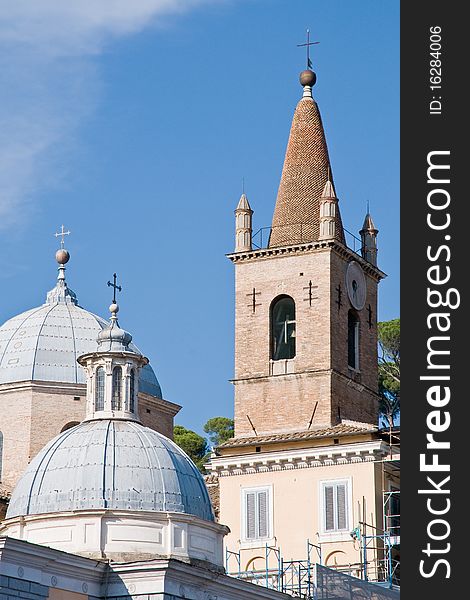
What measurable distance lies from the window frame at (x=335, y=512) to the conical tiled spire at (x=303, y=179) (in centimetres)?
769

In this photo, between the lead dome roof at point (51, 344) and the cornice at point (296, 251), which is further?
the cornice at point (296, 251)

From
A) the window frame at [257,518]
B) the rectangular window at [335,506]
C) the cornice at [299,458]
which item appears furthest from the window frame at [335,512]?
the window frame at [257,518]

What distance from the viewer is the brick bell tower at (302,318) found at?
5359cm

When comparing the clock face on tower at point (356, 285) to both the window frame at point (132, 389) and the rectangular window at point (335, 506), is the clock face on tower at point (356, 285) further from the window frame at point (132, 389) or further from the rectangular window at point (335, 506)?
the window frame at point (132, 389)

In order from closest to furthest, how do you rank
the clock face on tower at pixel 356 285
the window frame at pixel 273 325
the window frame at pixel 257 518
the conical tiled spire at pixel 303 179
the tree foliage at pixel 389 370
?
the window frame at pixel 257 518, the window frame at pixel 273 325, the conical tiled spire at pixel 303 179, the clock face on tower at pixel 356 285, the tree foliage at pixel 389 370

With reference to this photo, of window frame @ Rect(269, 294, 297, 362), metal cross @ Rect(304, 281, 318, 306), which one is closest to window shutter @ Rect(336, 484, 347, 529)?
window frame @ Rect(269, 294, 297, 362)

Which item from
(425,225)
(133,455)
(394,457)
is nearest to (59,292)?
(394,457)

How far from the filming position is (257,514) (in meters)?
52.0

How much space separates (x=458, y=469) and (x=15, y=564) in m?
15.3

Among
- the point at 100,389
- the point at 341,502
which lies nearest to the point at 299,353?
Result: the point at 341,502

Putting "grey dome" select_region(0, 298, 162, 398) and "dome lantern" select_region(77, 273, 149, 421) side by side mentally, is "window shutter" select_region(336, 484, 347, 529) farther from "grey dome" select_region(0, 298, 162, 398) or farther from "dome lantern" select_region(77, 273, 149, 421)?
"dome lantern" select_region(77, 273, 149, 421)

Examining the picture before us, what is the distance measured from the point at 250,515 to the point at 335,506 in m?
2.67

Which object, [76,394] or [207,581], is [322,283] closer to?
[76,394]

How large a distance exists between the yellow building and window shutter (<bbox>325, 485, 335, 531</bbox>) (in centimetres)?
3
